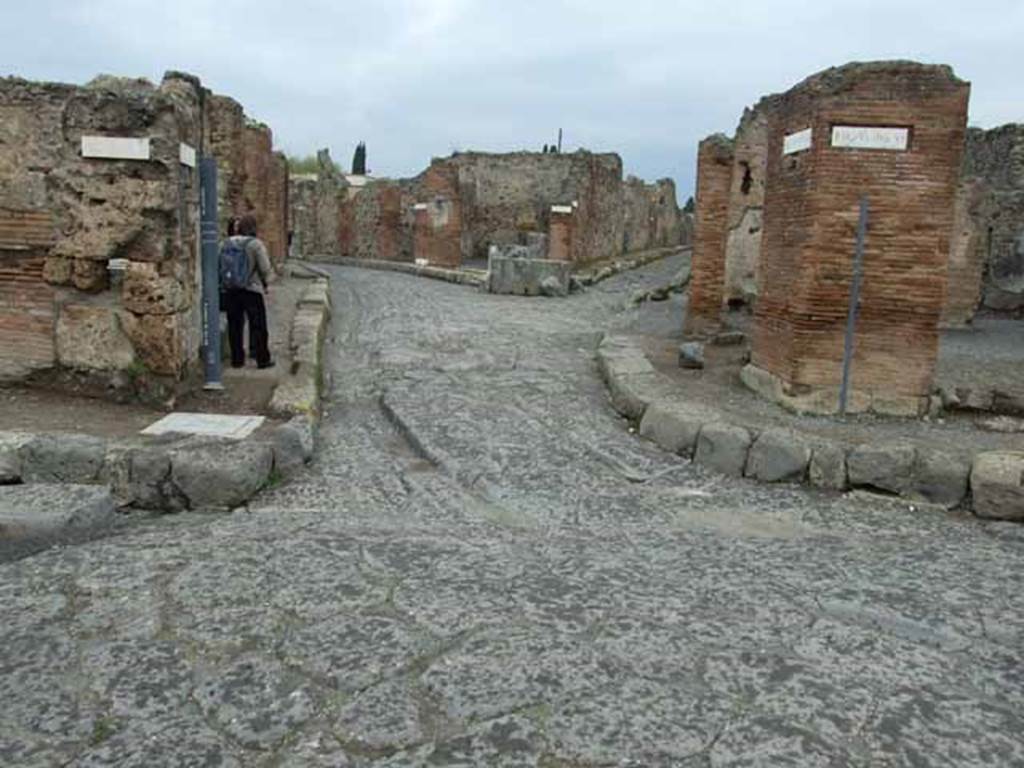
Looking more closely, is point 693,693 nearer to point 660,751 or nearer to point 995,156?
point 660,751

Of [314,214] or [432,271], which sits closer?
[432,271]

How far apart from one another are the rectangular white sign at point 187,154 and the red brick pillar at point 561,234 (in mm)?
17476

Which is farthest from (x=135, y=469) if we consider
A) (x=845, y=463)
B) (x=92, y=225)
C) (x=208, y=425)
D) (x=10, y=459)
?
(x=845, y=463)

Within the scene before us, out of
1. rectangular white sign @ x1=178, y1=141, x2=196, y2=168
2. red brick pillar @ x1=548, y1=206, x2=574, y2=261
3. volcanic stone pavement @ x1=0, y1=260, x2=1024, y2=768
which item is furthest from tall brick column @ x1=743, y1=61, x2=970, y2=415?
red brick pillar @ x1=548, y1=206, x2=574, y2=261

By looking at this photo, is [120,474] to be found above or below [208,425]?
below

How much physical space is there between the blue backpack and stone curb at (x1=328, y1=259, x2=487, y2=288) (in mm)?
10467

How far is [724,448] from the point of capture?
251 inches

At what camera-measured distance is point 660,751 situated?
2.73 metres

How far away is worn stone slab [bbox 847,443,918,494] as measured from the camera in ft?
19.6

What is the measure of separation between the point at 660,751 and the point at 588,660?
589 millimetres

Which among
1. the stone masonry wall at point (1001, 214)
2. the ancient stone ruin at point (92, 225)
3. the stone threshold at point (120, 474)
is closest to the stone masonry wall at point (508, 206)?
the stone masonry wall at point (1001, 214)

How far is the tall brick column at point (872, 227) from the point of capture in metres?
6.91

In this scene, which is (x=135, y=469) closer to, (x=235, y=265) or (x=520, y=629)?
(x=520, y=629)

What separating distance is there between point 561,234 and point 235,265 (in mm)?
16627
